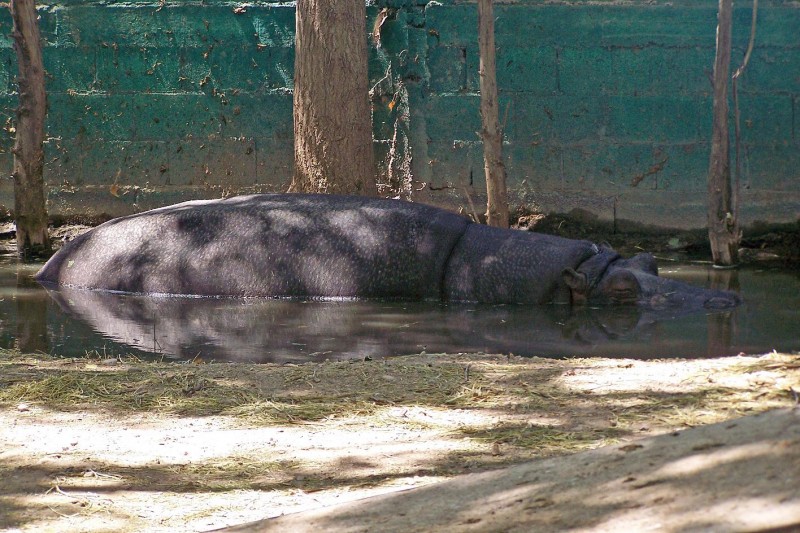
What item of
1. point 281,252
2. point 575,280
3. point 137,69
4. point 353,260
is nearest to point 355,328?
point 353,260

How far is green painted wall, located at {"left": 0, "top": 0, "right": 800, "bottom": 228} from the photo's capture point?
9539 millimetres

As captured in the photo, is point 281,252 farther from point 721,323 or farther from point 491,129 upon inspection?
point 721,323

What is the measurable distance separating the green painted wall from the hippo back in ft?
7.26

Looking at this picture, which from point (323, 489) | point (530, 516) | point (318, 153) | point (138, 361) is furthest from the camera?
point (318, 153)

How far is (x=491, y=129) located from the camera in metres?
8.43

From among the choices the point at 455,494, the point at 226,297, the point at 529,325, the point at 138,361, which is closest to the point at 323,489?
the point at 455,494

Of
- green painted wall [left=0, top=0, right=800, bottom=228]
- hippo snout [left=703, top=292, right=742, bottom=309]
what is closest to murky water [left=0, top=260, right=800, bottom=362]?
hippo snout [left=703, top=292, right=742, bottom=309]

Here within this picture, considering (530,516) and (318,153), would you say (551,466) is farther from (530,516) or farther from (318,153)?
(318,153)

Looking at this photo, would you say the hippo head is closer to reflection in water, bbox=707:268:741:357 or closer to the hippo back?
reflection in water, bbox=707:268:741:357

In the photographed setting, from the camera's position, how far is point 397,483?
3266 millimetres

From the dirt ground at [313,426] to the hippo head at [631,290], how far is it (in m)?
1.89

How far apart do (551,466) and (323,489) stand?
0.98 meters

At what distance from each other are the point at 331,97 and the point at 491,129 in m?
1.44

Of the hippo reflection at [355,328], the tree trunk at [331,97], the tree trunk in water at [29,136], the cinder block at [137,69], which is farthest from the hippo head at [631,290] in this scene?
the cinder block at [137,69]
